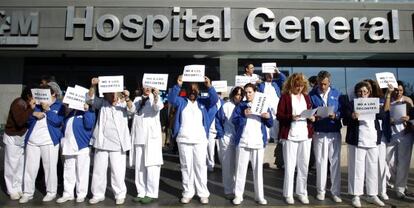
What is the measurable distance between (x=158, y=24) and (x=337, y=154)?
932 centimetres

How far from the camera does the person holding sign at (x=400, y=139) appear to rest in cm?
629

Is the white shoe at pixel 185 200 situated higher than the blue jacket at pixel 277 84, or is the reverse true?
the blue jacket at pixel 277 84

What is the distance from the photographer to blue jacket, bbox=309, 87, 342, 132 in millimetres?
5969

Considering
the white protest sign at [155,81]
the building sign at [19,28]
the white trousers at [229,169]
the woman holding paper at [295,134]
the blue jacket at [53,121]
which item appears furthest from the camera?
the building sign at [19,28]

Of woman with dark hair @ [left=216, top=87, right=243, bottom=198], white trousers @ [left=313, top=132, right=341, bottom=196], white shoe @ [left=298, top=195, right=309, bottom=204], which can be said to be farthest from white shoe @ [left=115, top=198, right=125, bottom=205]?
white trousers @ [left=313, top=132, right=341, bottom=196]

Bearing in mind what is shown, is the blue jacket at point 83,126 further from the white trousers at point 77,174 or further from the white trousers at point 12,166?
the white trousers at point 12,166

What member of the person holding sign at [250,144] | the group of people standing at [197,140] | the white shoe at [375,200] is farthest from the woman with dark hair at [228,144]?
the white shoe at [375,200]

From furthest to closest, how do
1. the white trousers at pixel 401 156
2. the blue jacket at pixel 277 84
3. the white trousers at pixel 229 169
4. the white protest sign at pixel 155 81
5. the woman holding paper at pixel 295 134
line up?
→ the blue jacket at pixel 277 84 < the white trousers at pixel 229 169 < the white trousers at pixel 401 156 < the woman holding paper at pixel 295 134 < the white protest sign at pixel 155 81

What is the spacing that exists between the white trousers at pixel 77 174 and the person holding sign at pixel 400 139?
5.09 metres

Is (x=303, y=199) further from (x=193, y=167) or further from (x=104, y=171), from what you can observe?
(x=104, y=171)

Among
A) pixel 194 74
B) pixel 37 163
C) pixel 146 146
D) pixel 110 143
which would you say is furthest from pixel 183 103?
pixel 37 163

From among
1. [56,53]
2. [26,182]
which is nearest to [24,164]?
[26,182]

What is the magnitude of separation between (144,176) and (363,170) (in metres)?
3.41

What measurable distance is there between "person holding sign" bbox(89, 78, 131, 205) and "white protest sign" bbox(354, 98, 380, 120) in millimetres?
3520
